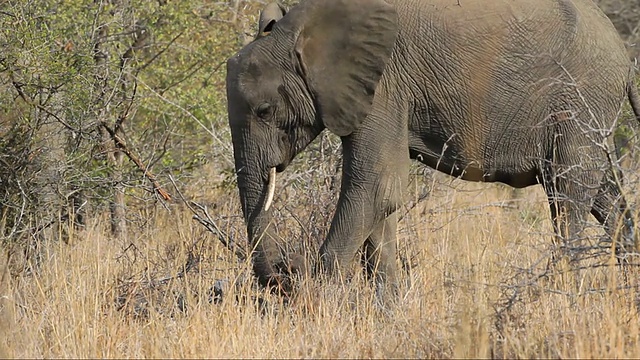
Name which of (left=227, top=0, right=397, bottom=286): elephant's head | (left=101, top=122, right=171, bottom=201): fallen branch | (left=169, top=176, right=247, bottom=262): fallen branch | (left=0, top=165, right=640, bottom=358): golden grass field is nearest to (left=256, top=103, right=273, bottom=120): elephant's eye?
(left=227, top=0, right=397, bottom=286): elephant's head

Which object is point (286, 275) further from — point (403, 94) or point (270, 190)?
point (403, 94)

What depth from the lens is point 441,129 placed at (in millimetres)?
7656

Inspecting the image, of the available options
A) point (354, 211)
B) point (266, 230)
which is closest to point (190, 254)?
point (266, 230)

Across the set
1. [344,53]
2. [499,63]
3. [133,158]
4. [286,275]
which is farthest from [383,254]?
[133,158]

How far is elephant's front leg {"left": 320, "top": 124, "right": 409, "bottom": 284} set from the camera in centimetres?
734

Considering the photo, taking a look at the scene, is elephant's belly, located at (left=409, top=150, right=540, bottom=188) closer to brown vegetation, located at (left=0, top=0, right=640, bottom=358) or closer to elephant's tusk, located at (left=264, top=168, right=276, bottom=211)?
brown vegetation, located at (left=0, top=0, right=640, bottom=358)

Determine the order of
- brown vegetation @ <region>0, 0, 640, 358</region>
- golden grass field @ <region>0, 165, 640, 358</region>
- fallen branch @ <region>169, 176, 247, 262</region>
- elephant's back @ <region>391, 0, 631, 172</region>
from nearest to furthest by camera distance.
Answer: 1. golden grass field @ <region>0, 165, 640, 358</region>
2. brown vegetation @ <region>0, 0, 640, 358</region>
3. elephant's back @ <region>391, 0, 631, 172</region>
4. fallen branch @ <region>169, 176, 247, 262</region>

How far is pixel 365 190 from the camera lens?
24.1 ft

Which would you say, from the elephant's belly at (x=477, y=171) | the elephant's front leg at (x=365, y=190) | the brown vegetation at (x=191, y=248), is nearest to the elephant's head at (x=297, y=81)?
Answer: the elephant's front leg at (x=365, y=190)

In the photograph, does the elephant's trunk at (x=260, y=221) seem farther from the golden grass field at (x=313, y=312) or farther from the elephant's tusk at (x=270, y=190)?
the golden grass field at (x=313, y=312)

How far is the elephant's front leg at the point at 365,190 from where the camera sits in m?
7.34

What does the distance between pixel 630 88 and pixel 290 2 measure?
12.5ft

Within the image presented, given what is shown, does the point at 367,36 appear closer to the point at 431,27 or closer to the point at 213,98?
the point at 431,27

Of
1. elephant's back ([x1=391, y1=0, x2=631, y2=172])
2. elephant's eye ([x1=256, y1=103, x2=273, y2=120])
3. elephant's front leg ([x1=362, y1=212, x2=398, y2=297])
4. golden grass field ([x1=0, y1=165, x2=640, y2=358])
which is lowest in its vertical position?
golden grass field ([x1=0, y1=165, x2=640, y2=358])
